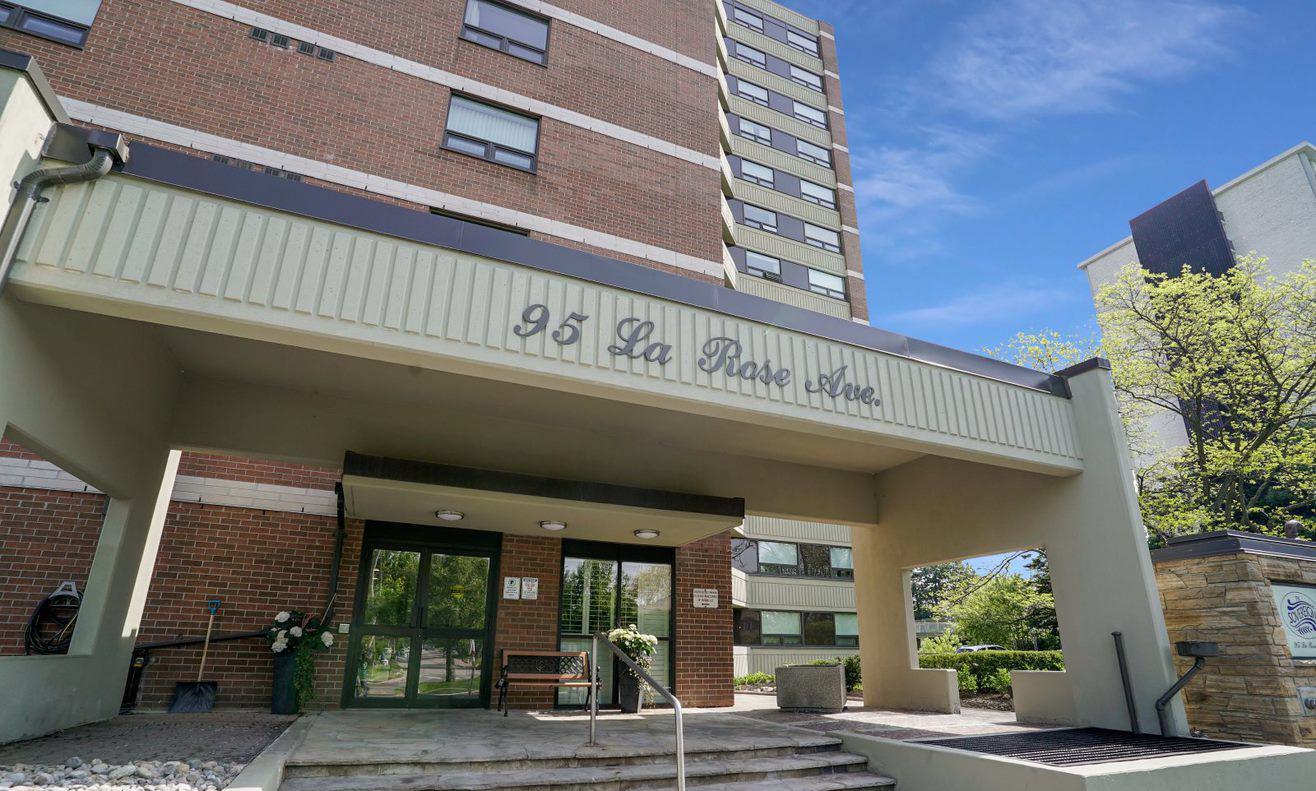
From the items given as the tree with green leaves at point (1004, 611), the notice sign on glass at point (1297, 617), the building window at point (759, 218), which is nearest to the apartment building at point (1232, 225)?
the tree with green leaves at point (1004, 611)

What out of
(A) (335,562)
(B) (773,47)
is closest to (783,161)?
(B) (773,47)

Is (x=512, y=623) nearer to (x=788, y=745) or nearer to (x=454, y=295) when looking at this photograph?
(x=788, y=745)

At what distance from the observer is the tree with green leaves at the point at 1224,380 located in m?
17.4

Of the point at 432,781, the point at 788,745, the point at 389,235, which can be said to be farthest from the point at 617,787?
the point at 389,235

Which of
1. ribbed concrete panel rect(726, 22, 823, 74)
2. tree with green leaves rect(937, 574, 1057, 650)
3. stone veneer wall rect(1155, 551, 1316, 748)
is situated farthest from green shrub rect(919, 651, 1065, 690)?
ribbed concrete panel rect(726, 22, 823, 74)

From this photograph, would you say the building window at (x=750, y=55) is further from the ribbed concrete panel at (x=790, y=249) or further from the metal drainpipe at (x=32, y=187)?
the metal drainpipe at (x=32, y=187)

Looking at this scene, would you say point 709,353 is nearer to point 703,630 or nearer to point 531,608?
point 531,608

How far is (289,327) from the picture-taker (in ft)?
16.6

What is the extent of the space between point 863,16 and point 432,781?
19200 mm

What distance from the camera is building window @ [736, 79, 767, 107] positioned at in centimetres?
3130

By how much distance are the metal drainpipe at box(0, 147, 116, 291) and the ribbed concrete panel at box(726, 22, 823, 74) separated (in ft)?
105

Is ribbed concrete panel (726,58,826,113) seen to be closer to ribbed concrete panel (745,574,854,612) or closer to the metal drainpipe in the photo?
ribbed concrete panel (745,574,854,612)

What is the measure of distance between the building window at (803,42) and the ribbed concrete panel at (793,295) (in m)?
14.2

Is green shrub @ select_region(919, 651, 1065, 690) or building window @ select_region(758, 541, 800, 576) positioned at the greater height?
building window @ select_region(758, 541, 800, 576)
